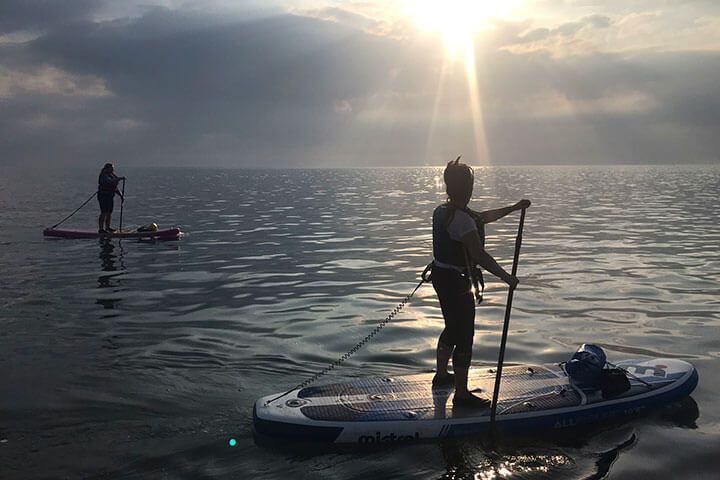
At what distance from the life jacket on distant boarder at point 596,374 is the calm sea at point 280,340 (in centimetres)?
45

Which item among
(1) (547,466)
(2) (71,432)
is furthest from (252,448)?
(1) (547,466)

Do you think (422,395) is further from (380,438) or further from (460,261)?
(460,261)

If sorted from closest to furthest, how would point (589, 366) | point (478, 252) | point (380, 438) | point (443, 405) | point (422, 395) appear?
point (478, 252) < point (380, 438) < point (443, 405) < point (422, 395) < point (589, 366)

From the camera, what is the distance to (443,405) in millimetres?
7359

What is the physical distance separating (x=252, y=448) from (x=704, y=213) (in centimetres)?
3578

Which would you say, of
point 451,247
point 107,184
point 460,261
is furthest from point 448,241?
point 107,184

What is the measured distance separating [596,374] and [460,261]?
251 centimetres

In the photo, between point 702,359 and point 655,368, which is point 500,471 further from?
point 702,359

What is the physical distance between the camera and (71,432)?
23.4ft

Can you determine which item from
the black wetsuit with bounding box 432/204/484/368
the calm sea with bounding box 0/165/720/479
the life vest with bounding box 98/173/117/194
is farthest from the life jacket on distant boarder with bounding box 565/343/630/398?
the life vest with bounding box 98/173/117/194

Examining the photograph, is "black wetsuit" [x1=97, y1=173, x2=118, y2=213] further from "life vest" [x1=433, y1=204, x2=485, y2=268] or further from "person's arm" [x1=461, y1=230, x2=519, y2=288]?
"person's arm" [x1=461, y1=230, x2=519, y2=288]

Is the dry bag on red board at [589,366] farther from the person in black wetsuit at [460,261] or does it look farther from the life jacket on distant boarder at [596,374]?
the person in black wetsuit at [460,261]

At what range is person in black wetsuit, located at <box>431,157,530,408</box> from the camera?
6.73 m

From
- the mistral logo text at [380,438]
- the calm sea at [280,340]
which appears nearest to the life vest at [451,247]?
the mistral logo text at [380,438]
